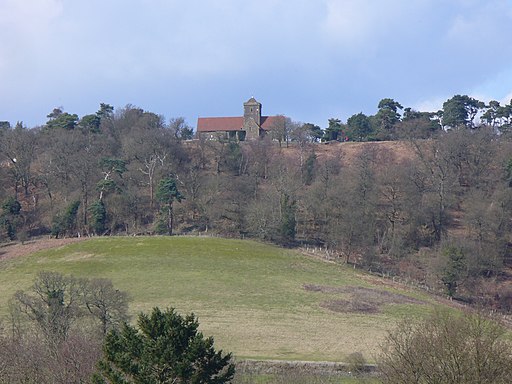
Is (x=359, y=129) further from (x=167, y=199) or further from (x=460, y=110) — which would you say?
(x=167, y=199)

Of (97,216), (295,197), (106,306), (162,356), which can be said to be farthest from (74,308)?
(295,197)

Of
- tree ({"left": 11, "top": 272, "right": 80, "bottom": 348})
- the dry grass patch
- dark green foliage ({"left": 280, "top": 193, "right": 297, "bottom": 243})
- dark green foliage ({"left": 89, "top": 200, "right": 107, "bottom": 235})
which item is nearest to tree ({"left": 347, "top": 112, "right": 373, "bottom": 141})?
dark green foliage ({"left": 280, "top": 193, "right": 297, "bottom": 243})

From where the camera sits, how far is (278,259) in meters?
59.3

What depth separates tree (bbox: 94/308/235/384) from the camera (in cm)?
1989

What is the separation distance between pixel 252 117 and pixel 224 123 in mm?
4963

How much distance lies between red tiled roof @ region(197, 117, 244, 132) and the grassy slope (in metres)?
53.0

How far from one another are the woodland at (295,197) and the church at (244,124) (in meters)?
16.0

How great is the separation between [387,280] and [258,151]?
4230 cm

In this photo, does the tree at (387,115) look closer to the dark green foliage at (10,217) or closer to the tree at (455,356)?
the dark green foliage at (10,217)

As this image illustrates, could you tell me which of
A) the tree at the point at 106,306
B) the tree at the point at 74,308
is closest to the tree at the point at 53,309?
the tree at the point at 74,308

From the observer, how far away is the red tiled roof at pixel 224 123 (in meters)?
115

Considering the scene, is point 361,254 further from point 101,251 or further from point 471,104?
point 471,104

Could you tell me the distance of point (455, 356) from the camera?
19219mm

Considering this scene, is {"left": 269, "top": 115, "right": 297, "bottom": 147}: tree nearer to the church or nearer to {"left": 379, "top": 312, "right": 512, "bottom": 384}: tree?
the church
